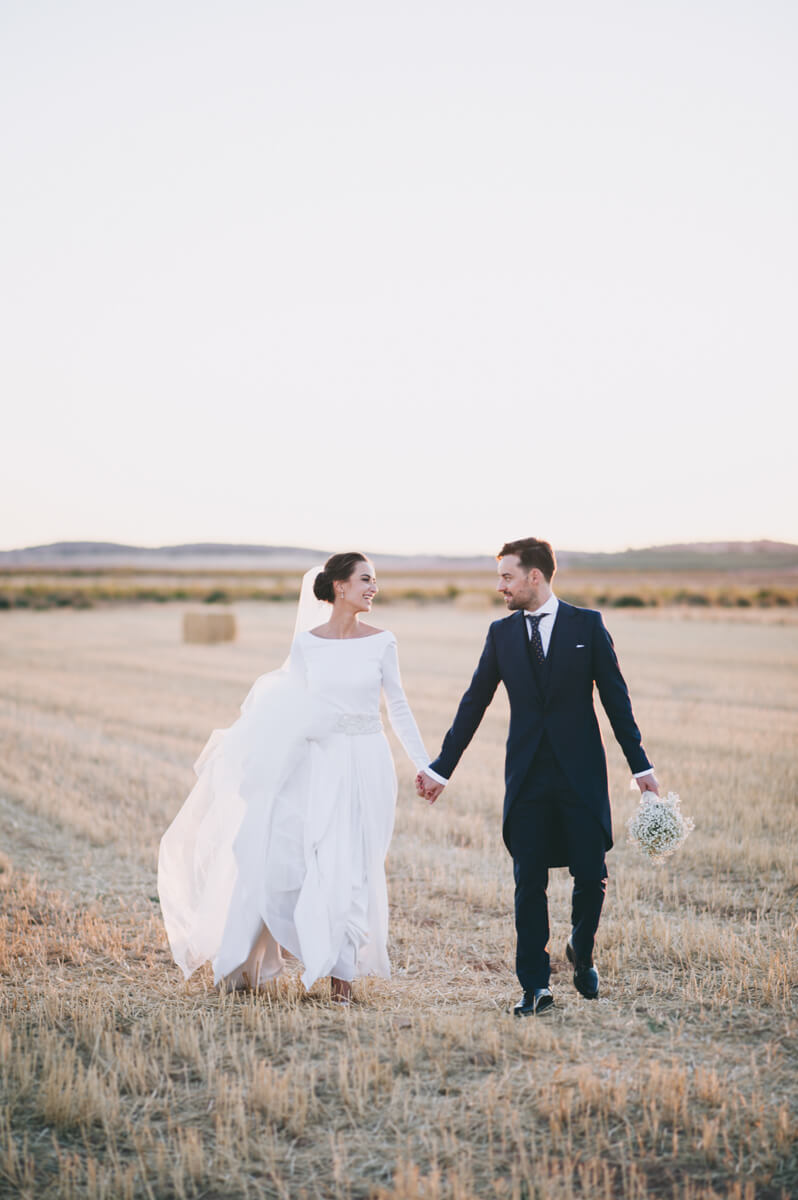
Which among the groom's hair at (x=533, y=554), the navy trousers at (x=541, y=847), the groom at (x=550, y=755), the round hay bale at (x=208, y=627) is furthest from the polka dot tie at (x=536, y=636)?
the round hay bale at (x=208, y=627)

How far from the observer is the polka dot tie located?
5266 mm

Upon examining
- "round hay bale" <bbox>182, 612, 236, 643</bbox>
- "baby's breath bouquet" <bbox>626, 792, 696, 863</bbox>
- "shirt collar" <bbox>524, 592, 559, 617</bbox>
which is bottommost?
"round hay bale" <bbox>182, 612, 236, 643</bbox>

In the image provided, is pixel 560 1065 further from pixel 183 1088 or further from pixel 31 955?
pixel 31 955

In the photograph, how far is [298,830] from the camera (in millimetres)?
5414

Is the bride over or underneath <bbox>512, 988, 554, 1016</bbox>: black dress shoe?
over

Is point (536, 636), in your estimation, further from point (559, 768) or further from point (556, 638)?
point (559, 768)

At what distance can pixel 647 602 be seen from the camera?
60312mm

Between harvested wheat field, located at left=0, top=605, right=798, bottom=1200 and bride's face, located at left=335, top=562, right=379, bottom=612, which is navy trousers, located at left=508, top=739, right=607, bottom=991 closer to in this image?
harvested wheat field, located at left=0, top=605, right=798, bottom=1200

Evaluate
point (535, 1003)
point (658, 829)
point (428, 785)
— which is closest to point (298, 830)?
point (428, 785)

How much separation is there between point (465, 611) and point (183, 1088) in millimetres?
54644

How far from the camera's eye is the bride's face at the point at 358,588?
5.64m

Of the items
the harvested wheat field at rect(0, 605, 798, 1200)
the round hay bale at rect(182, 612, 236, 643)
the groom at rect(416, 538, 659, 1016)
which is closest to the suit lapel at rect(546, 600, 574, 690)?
the groom at rect(416, 538, 659, 1016)

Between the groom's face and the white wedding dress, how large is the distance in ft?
2.65

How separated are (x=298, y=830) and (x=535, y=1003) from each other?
1.56m
